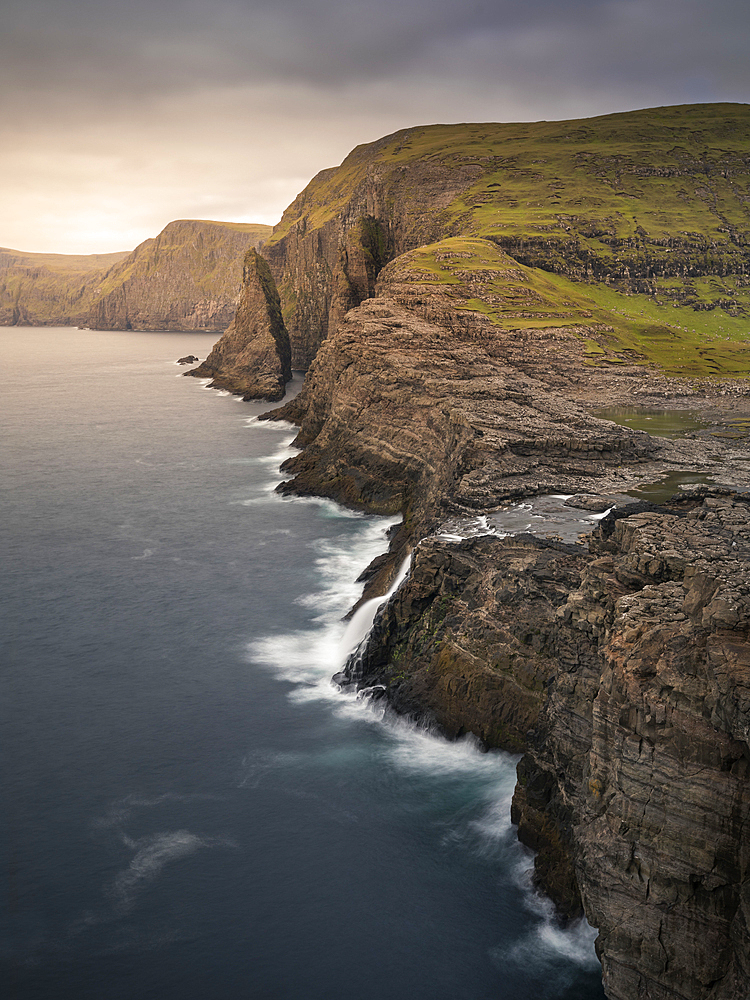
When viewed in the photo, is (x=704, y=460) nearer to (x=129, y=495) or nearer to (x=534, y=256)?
(x=129, y=495)

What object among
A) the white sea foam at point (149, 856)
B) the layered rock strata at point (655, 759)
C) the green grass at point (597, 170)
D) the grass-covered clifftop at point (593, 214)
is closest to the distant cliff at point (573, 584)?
the layered rock strata at point (655, 759)

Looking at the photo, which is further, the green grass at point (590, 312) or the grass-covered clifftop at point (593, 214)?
the grass-covered clifftop at point (593, 214)

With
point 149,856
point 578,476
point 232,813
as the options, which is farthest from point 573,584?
point 149,856

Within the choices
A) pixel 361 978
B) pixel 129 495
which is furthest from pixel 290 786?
pixel 129 495

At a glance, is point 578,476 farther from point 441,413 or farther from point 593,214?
point 593,214

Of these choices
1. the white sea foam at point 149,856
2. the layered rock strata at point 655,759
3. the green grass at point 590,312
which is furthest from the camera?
the green grass at point 590,312

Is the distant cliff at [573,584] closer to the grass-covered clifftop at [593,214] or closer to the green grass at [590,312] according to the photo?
the green grass at [590,312]

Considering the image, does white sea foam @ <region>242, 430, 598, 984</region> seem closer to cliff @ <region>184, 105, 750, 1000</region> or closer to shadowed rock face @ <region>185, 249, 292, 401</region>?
cliff @ <region>184, 105, 750, 1000</region>
